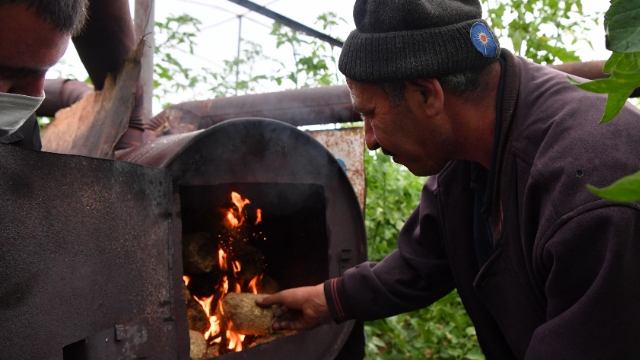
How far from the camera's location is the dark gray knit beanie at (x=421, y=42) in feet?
5.61

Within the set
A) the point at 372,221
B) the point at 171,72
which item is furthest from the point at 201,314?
the point at 171,72

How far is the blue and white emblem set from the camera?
5.65ft

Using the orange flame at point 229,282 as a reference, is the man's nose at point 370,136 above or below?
above

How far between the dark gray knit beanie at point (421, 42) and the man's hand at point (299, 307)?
1.01 metres

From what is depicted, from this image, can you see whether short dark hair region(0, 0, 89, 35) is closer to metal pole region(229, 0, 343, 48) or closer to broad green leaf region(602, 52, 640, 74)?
broad green leaf region(602, 52, 640, 74)

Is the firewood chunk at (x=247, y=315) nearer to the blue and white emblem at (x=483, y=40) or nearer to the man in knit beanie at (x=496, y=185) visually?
the man in knit beanie at (x=496, y=185)

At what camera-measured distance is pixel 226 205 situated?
264cm

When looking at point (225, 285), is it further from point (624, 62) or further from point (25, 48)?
point (624, 62)

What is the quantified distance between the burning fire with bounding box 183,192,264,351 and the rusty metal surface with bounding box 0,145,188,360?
60 cm

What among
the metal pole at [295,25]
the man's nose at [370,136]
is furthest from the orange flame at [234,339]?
the metal pole at [295,25]

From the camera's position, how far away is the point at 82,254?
1.60 meters

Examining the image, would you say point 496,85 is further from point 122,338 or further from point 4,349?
point 4,349

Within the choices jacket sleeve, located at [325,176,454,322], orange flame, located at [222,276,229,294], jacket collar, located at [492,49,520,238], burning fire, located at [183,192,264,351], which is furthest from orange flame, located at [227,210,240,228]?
jacket collar, located at [492,49,520,238]

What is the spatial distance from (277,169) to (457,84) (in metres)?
0.92
